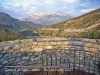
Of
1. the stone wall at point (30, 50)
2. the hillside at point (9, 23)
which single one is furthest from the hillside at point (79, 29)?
the hillside at point (9, 23)

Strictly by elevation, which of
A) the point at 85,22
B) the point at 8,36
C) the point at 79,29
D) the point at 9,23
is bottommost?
the point at 8,36

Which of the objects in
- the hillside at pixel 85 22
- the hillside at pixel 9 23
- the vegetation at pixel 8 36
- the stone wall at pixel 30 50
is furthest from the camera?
the hillside at pixel 9 23

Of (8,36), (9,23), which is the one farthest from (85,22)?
(9,23)

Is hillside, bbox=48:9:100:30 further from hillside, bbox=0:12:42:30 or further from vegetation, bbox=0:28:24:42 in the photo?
hillside, bbox=0:12:42:30

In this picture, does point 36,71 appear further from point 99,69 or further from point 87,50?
point 87,50

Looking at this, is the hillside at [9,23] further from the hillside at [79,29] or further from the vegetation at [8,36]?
the vegetation at [8,36]

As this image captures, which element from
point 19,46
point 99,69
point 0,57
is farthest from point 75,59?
point 0,57

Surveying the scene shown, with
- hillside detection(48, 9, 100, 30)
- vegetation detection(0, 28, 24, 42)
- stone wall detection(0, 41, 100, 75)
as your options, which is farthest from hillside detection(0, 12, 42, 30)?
stone wall detection(0, 41, 100, 75)

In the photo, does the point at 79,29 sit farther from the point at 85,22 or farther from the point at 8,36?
the point at 8,36
